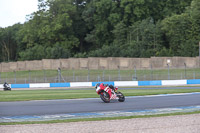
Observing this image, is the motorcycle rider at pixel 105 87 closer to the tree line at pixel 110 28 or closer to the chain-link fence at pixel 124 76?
the chain-link fence at pixel 124 76

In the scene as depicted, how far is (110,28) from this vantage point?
280 ft

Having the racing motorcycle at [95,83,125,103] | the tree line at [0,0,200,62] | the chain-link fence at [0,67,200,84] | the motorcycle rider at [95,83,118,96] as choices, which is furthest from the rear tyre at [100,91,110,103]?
the tree line at [0,0,200,62]

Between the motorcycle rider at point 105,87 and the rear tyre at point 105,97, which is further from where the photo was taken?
the rear tyre at point 105,97

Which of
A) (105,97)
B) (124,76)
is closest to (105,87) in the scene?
(105,97)

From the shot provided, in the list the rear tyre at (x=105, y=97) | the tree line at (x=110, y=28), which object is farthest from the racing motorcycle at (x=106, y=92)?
the tree line at (x=110, y=28)

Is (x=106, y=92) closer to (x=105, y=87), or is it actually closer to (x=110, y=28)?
(x=105, y=87)

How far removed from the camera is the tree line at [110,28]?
2849 inches

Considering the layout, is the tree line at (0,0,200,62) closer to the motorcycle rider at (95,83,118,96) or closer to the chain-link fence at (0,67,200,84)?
the chain-link fence at (0,67,200,84)

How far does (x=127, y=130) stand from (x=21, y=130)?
296 cm

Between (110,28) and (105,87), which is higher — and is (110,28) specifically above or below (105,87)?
above

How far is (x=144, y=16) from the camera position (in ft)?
272

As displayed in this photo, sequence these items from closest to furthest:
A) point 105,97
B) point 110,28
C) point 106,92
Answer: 1. point 105,97
2. point 106,92
3. point 110,28

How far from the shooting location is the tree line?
72.4 metres

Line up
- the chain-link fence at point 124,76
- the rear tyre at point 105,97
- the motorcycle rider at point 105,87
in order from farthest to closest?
the chain-link fence at point 124,76, the rear tyre at point 105,97, the motorcycle rider at point 105,87
